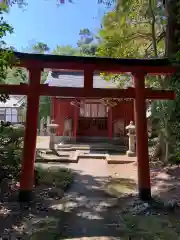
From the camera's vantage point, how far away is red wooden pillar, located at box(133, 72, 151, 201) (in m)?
5.81

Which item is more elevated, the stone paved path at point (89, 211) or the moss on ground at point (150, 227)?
the moss on ground at point (150, 227)

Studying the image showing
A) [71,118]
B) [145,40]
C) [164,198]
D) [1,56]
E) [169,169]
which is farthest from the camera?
[71,118]

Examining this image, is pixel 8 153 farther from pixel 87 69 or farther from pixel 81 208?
pixel 87 69

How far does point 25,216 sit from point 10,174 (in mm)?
1124

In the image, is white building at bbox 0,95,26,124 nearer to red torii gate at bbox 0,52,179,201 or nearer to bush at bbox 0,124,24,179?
bush at bbox 0,124,24,179

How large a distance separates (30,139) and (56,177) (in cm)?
304

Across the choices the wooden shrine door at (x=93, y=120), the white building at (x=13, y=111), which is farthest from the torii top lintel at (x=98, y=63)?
the white building at (x=13, y=111)

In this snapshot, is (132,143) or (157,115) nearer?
(157,115)

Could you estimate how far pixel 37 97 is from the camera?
5.68m

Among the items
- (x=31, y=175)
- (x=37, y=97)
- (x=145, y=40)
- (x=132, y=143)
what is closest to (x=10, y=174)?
(x=31, y=175)

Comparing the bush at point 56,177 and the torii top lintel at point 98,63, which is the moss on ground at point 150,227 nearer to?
the bush at point 56,177

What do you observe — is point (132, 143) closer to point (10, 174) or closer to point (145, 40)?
point (145, 40)

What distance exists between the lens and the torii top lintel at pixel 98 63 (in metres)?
5.61

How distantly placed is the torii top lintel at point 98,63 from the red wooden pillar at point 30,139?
23cm
